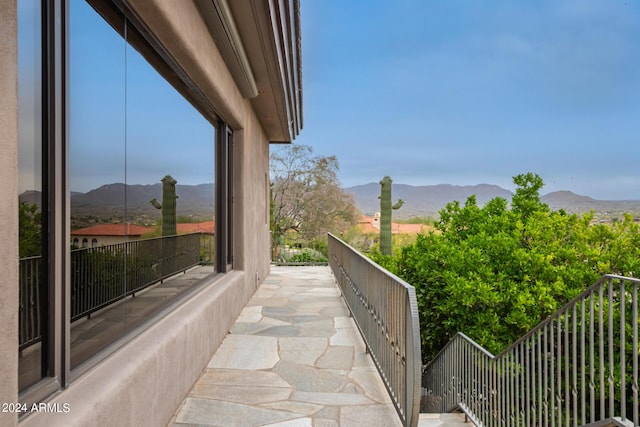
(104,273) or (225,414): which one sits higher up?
(104,273)

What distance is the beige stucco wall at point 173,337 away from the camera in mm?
1848

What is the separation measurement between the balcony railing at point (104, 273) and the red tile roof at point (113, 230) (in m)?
0.06

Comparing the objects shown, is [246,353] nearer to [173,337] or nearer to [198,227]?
[198,227]

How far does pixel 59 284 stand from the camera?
1.73m

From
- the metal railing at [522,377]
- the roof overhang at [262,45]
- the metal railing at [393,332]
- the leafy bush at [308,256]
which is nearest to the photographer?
the metal railing at [393,332]

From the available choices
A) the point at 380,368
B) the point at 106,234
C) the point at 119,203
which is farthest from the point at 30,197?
the point at 380,368

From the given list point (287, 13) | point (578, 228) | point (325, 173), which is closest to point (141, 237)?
point (287, 13)

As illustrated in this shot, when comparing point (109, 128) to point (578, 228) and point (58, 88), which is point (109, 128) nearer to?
point (58, 88)

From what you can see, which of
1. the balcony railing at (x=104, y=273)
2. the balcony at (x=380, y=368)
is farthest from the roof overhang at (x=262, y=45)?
the balcony at (x=380, y=368)

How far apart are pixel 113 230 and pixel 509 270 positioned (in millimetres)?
5007

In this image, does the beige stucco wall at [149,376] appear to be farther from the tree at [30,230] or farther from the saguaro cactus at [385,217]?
the saguaro cactus at [385,217]

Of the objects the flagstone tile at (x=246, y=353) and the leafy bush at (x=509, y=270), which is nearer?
the flagstone tile at (x=246, y=353)

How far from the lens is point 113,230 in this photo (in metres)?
2.38

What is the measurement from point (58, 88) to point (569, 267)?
578cm
